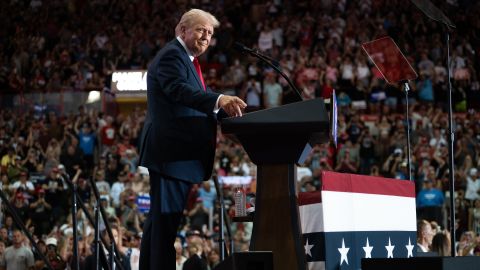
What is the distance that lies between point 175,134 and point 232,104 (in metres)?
0.35

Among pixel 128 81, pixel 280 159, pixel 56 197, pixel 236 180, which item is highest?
pixel 236 180

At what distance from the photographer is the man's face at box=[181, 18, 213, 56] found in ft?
14.3

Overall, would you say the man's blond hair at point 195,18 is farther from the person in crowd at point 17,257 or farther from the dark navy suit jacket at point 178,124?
the person in crowd at point 17,257

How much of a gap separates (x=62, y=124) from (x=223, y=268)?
14.4 m

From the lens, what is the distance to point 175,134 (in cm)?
429

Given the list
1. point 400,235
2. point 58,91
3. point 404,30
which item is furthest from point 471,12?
point 400,235

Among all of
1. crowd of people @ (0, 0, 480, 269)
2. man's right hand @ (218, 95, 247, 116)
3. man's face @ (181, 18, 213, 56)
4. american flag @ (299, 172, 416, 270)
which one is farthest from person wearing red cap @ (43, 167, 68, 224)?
man's right hand @ (218, 95, 247, 116)

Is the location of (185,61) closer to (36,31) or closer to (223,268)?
(223,268)

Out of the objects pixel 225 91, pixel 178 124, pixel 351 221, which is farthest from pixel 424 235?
pixel 225 91

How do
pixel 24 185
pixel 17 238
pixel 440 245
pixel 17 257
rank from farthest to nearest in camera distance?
1. pixel 24 185
2. pixel 17 238
3. pixel 17 257
4. pixel 440 245

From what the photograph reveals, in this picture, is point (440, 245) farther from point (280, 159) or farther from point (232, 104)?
point (232, 104)

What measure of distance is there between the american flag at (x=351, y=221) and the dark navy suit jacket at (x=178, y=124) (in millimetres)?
634

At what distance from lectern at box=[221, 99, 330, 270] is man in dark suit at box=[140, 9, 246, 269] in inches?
5.6

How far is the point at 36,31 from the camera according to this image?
22.6 m
